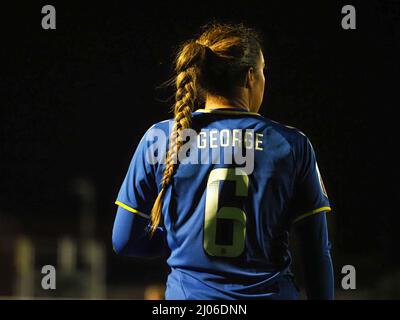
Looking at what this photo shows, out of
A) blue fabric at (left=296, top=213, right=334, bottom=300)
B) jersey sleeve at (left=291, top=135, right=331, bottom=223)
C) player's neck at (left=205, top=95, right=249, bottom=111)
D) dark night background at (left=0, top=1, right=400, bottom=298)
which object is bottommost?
blue fabric at (left=296, top=213, right=334, bottom=300)

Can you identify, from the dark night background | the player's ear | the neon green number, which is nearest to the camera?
the neon green number

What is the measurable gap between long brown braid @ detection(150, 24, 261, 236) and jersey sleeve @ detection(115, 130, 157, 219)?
0.21 ft

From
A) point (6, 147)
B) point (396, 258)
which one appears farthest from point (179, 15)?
point (396, 258)

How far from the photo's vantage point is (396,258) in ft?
44.6

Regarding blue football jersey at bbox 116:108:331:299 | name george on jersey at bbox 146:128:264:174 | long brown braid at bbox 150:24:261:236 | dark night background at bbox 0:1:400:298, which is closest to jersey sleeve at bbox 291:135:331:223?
blue football jersey at bbox 116:108:331:299

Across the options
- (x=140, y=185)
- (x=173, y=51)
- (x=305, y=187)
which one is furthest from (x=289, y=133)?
(x=173, y=51)

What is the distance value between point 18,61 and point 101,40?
54cm

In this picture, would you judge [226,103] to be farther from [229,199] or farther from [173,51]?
[173,51]

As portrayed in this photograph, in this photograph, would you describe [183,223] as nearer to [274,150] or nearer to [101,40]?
[274,150]

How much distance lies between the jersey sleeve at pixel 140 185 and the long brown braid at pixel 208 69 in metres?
0.06

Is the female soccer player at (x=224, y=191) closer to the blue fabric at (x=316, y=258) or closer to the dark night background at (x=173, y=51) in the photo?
the blue fabric at (x=316, y=258)

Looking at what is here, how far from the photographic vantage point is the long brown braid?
1.68m

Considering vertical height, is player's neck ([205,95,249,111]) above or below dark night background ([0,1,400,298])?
below

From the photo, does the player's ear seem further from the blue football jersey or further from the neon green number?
the neon green number
